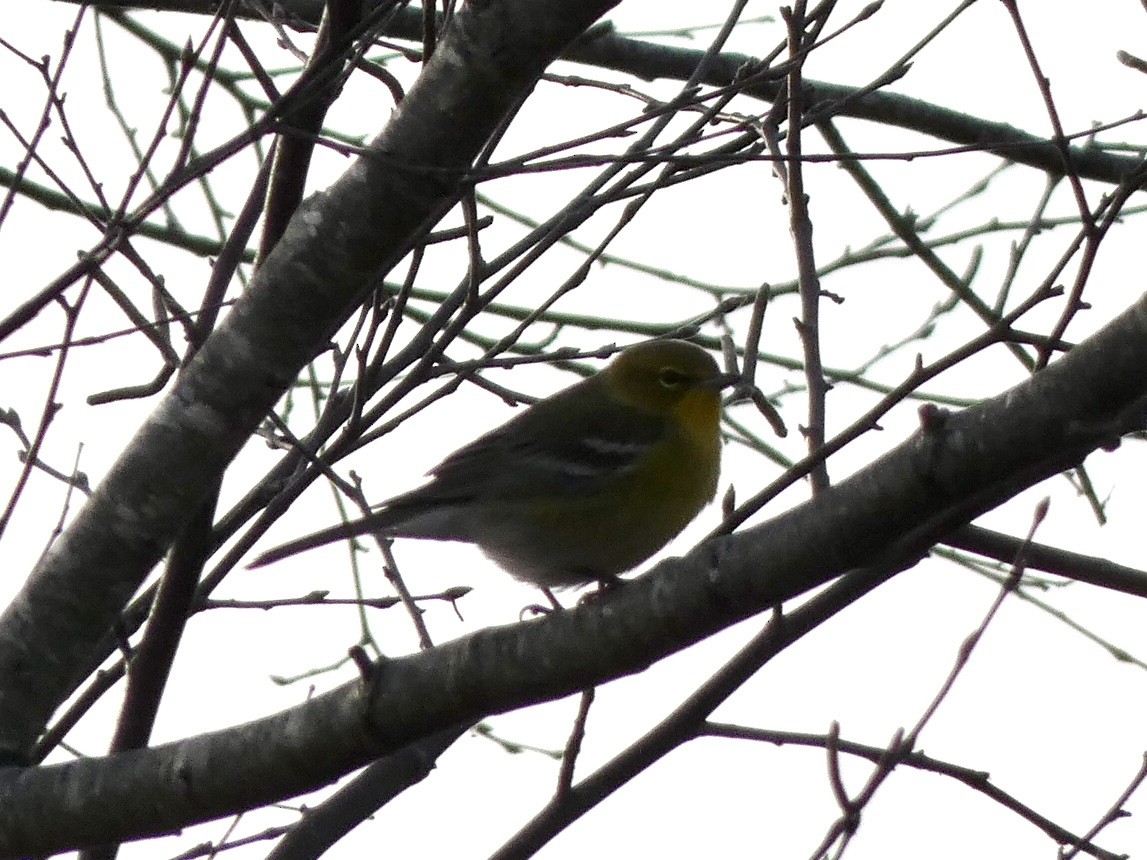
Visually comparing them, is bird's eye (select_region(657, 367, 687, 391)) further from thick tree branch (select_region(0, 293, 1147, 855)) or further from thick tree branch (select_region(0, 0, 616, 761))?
thick tree branch (select_region(0, 293, 1147, 855))

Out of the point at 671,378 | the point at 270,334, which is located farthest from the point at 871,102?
the point at 270,334

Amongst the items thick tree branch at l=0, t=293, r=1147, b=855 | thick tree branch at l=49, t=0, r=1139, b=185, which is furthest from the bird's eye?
thick tree branch at l=0, t=293, r=1147, b=855

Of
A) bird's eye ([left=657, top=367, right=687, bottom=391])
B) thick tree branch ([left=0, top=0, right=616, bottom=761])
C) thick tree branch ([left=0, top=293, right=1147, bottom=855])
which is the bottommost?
thick tree branch ([left=0, top=293, right=1147, bottom=855])

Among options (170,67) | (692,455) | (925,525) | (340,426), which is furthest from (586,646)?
(170,67)

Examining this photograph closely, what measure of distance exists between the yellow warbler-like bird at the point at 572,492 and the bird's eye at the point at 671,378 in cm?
18

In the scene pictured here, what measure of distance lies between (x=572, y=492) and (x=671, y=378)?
1105mm

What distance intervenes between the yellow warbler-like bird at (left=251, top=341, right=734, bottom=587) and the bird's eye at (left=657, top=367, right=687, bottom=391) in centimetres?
18

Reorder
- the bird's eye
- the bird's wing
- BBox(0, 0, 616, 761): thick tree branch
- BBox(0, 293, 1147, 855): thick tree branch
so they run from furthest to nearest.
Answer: the bird's eye → the bird's wing → BBox(0, 0, 616, 761): thick tree branch → BBox(0, 293, 1147, 855): thick tree branch

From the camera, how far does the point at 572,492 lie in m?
6.61

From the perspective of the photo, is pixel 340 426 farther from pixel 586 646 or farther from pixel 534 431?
pixel 534 431

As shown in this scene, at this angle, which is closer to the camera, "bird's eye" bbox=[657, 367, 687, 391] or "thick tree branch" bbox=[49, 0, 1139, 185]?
"thick tree branch" bbox=[49, 0, 1139, 185]

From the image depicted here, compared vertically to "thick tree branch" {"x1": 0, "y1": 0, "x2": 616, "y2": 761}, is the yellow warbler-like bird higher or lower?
higher

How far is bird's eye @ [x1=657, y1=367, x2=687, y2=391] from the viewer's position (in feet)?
24.4

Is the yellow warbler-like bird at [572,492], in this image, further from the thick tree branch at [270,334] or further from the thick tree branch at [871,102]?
the thick tree branch at [270,334]
